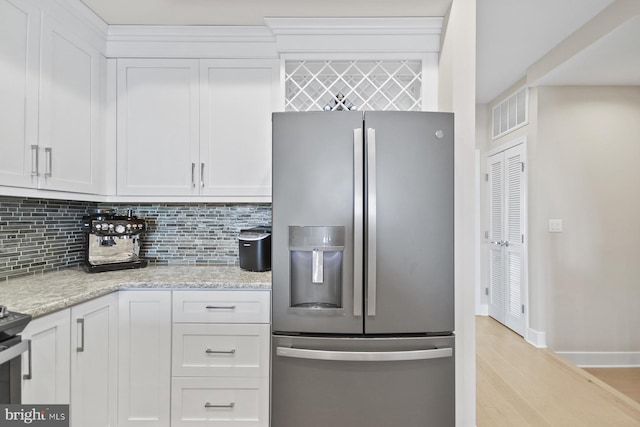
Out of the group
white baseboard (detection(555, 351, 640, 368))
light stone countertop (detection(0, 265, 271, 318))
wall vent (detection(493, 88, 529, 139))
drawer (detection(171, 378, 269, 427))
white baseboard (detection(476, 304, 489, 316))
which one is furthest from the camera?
white baseboard (detection(476, 304, 489, 316))

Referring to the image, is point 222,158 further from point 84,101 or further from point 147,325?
point 147,325

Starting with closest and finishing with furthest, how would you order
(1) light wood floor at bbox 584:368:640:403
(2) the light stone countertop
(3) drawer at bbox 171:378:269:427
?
1. (2) the light stone countertop
2. (3) drawer at bbox 171:378:269:427
3. (1) light wood floor at bbox 584:368:640:403

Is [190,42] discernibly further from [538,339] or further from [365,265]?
[538,339]

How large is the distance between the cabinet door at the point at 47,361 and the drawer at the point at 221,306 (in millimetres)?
490

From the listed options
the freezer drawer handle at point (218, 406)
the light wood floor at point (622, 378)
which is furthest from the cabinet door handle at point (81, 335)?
the light wood floor at point (622, 378)

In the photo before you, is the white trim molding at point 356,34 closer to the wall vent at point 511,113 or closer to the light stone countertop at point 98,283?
the light stone countertop at point 98,283

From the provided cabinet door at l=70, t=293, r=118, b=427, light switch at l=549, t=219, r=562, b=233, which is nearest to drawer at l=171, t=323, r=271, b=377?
cabinet door at l=70, t=293, r=118, b=427

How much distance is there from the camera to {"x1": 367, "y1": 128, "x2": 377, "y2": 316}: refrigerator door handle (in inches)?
66.7

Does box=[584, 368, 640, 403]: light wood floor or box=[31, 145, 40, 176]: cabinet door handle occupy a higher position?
box=[31, 145, 40, 176]: cabinet door handle

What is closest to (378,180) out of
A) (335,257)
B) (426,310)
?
(335,257)

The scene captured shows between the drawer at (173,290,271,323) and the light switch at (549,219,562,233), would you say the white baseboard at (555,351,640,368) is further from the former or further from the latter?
the drawer at (173,290,271,323)

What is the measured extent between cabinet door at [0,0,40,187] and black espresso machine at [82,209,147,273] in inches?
19.1

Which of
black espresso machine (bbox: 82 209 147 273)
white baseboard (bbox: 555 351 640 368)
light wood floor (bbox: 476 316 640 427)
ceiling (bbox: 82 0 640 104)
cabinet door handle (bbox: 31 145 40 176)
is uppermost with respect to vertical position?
ceiling (bbox: 82 0 640 104)

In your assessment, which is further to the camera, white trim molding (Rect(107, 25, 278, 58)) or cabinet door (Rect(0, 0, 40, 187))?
white trim molding (Rect(107, 25, 278, 58))
